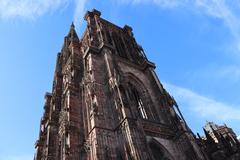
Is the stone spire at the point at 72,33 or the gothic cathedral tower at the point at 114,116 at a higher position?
the stone spire at the point at 72,33

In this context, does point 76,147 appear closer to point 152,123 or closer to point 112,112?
point 112,112

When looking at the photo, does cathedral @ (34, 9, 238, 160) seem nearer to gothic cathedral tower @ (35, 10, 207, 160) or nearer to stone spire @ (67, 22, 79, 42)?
gothic cathedral tower @ (35, 10, 207, 160)

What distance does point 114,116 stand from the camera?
1619 cm

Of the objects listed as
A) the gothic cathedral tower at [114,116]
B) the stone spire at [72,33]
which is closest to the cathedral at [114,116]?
the gothic cathedral tower at [114,116]

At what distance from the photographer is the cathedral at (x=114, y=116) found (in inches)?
548

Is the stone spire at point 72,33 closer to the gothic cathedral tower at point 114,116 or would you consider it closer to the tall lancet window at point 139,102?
the gothic cathedral tower at point 114,116

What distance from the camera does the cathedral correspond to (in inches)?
548

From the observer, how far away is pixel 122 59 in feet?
77.6

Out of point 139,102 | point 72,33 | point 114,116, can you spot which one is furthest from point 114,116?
point 72,33

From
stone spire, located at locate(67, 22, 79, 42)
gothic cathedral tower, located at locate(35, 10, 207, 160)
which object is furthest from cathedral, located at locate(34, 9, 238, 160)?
stone spire, located at locate(67, 22, 79, 42)

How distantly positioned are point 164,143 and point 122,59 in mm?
9840

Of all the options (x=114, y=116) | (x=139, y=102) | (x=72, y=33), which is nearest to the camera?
(x=114, y=116)

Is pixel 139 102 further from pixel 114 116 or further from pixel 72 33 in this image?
pixel 72 33

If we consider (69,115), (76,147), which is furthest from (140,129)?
(69,115)
